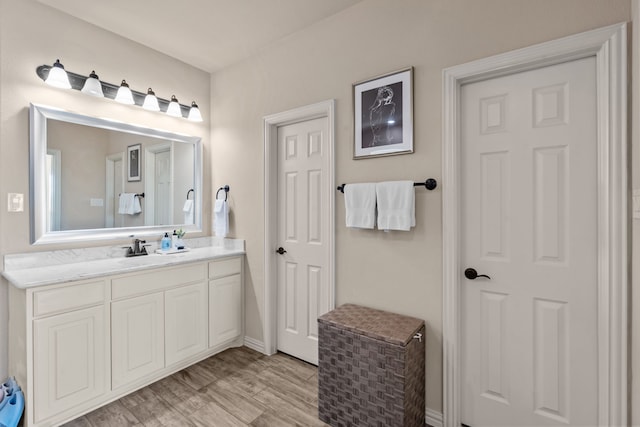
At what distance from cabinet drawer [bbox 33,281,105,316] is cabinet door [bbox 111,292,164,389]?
0.45 ft

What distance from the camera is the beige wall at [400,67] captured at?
1.54 meters

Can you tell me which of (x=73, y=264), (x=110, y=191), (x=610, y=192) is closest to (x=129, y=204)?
(x=110, y=191)

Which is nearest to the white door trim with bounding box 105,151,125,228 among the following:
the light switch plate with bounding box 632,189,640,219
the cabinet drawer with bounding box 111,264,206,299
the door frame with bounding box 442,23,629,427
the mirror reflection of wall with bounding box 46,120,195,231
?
the mirror reflection of wall with bounding box 46,120,195,231

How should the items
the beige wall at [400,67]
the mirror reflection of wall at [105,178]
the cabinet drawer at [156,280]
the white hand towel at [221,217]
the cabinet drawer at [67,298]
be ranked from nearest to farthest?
the beige wall at [400,67] < the cabinet drawer at [67,298] < the cabinet drawer at [156,280] < the mirror reflection of wall at [105,178] < the white hand towel at [221,217]

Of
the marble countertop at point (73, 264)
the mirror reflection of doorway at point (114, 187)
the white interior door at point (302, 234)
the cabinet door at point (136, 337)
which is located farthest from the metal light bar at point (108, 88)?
the cabinet door at point (136, 337)

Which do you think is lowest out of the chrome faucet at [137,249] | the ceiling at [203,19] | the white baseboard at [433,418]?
the white baseboard at [433,418]

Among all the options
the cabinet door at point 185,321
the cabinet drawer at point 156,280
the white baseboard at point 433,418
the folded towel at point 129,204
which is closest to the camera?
the white baseboard at point 433,418

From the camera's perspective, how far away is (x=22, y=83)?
1974mm

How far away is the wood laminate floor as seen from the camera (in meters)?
1.81

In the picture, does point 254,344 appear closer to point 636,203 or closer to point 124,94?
point 124,94

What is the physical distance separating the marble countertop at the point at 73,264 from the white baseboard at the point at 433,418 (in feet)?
6.30

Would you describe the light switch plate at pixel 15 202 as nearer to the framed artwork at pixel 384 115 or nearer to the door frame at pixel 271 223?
the door frame at pixel 271 223

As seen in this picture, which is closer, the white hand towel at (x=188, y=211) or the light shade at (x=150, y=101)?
the light shade at (x=150, y=101)

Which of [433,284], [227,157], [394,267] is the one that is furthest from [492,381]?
[227,157]
